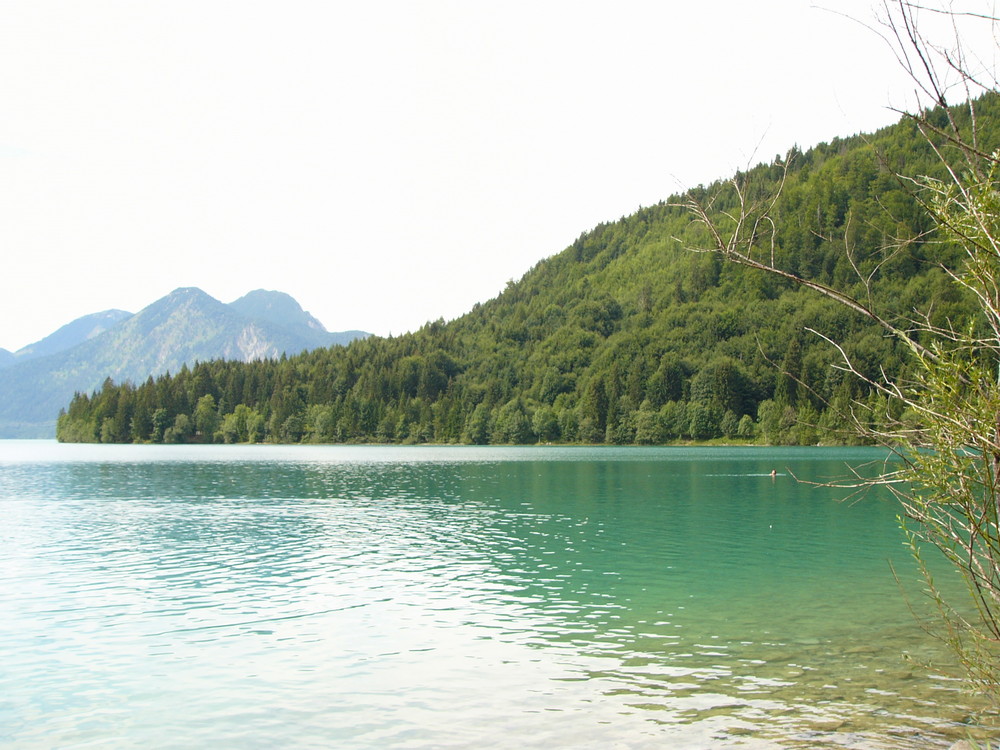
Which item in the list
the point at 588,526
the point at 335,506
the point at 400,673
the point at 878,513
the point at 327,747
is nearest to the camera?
the point at 327,747

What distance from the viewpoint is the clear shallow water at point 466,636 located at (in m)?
15.1

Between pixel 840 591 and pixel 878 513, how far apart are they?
95.2 ft

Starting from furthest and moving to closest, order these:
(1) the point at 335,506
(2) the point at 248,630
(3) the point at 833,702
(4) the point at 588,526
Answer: (1) the point at 335,506 < (4) the point at 588,526 < (2) the point at 248,630 < (3) the point at 833,702

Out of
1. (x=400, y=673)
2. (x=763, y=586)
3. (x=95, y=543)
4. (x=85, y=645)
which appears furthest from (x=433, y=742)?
(x=95, y=543)

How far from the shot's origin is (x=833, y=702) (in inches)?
617

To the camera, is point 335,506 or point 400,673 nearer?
point 400,673

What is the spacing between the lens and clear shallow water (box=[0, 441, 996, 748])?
49.4 ft

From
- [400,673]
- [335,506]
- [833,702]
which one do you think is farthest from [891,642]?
[335,506]

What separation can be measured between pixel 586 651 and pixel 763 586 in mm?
11222

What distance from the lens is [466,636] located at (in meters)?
21.5

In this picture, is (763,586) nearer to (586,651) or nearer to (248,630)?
(586,651)

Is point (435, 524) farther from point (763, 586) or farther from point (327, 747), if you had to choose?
point (327, 747)

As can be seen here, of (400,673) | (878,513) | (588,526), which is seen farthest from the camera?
(878,513)

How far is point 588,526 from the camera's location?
45.2 m
